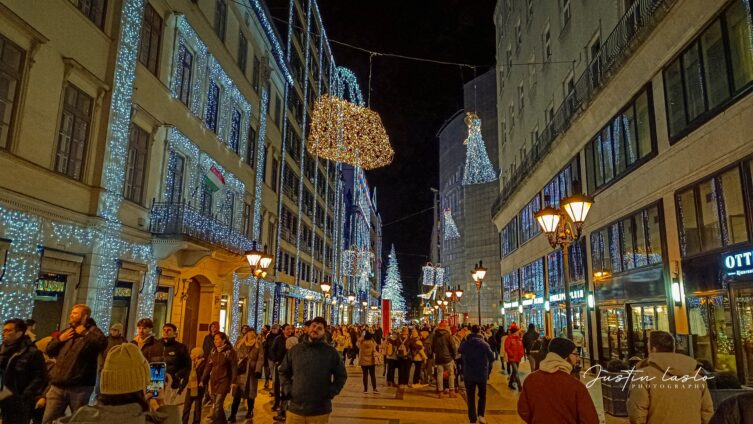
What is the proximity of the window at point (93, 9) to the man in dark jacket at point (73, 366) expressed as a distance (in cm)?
940

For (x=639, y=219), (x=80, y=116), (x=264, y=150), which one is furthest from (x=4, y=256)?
(x=264, y=150)

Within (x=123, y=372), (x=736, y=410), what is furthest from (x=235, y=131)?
(x=736, y=410)

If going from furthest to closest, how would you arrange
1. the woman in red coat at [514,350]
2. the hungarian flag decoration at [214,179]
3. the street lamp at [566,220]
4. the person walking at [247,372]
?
the hungarian flag decoration at [214,179] → the woman in red coat at [514,350] → the person walking at [247,372] → the street lamp at [566,220]

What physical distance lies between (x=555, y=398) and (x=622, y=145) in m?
16.6

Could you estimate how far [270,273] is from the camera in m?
32.3

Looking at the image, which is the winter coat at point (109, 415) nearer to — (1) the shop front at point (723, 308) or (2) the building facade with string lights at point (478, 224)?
(1) the shop front at point (723, 308)

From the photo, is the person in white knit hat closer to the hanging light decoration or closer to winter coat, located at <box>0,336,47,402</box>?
winter coat, located at <box>0,336,47,402</box>

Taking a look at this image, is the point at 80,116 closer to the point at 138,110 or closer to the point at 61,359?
the point at 138,110

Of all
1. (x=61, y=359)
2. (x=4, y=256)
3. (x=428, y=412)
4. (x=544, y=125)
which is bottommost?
(x=428, y=412)

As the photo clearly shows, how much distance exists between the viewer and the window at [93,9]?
43.6ft

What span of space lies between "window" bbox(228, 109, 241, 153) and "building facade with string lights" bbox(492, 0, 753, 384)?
1526 centimetres

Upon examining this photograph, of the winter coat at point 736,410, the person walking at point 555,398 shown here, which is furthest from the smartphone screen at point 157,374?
the winter coat at point 736,410

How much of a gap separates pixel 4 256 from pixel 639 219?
57.7 ft

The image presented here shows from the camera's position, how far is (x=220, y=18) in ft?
74.5
